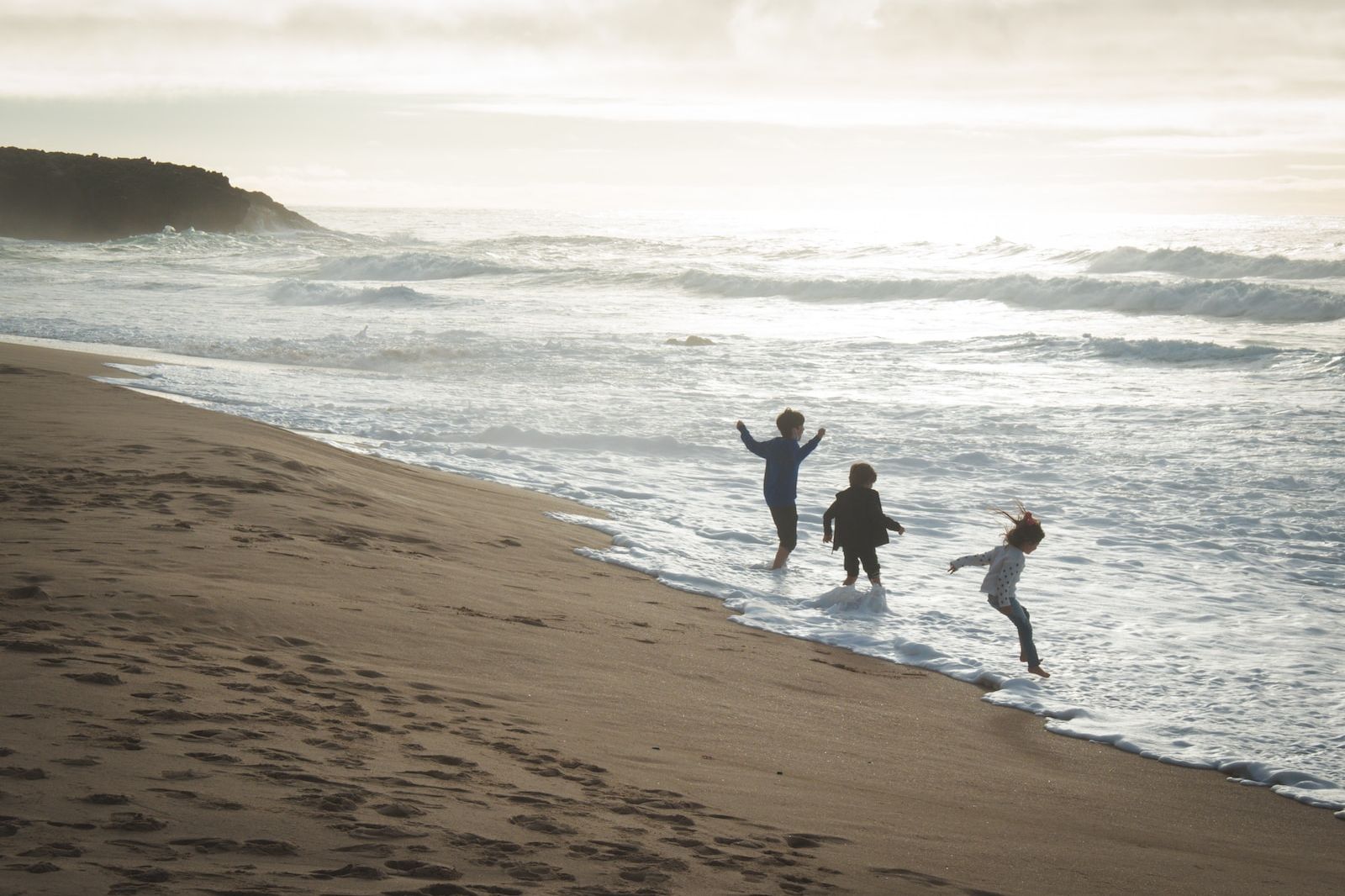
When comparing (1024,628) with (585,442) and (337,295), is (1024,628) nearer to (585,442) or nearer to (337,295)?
(585,442)

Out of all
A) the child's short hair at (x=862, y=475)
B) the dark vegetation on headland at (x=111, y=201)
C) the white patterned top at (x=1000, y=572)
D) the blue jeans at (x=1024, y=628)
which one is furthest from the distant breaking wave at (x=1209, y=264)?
the dark vegetation on headland at (x=111, y=201)

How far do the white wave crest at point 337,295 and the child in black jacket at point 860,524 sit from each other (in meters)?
30.2

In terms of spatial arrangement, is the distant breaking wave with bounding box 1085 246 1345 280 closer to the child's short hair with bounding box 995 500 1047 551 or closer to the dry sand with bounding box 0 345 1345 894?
Answer: the child's short hair with bounding box 995 500 1047 551

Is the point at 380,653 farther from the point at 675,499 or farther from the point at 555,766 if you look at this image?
the point at 675,499

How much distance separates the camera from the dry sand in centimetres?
296

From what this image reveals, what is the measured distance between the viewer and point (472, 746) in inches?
156

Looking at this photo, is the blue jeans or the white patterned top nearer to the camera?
the blue jeans

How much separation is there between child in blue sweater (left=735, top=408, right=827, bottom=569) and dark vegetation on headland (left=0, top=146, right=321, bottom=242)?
251 ft

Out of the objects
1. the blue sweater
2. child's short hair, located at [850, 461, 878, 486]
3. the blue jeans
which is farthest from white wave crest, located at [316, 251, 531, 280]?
the blue jeans

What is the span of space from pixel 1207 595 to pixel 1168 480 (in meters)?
4.12

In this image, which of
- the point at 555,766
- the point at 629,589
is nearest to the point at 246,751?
the point at 555,766

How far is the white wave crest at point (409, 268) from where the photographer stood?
47625mm

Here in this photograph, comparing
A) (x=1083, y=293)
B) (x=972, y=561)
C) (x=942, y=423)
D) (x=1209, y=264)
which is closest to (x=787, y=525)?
(x=972, y=561)

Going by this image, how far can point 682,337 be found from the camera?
2611cm
